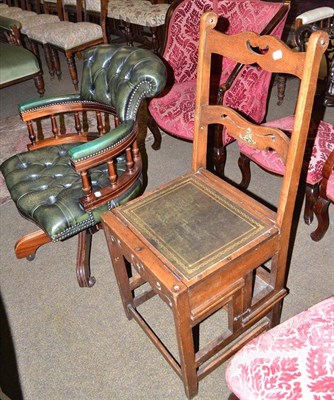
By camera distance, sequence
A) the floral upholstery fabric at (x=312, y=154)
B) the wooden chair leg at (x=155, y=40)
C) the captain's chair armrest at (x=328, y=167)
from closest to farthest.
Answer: the captain's chair armrest at (x=328, y=167), the floral upholstery fabric at (x=312, y=154), the wooden chair leg at (x=155, y=40)

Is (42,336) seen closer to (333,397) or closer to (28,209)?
(28,209)

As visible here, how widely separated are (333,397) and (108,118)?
2.65 metres

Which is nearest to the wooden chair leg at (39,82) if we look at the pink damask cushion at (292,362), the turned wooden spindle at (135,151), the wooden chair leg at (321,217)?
the turned wooden spindle at (135,151)

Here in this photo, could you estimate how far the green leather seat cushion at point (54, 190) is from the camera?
5.16 ft

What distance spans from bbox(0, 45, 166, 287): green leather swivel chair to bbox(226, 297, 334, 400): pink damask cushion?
0.84 meters

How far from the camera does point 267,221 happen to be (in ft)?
4.22

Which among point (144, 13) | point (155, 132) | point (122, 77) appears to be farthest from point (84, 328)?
point (144, 13)

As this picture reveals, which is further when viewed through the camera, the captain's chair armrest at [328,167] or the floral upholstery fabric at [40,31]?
the floral upholstery fabric at [40,31]

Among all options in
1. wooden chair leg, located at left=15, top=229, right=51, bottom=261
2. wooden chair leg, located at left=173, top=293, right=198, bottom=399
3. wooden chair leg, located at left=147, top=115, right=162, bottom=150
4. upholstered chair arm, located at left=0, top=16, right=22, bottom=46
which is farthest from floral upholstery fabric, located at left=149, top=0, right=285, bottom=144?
upholstered chair arm, located at left=0, top=16, right=22, bottom=46

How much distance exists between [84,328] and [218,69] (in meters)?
1.68

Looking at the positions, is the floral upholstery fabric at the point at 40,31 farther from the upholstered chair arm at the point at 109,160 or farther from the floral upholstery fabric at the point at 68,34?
the upholstered chair arm at the point at 109,160

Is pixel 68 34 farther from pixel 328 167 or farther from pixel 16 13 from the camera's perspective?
pixel 328 167

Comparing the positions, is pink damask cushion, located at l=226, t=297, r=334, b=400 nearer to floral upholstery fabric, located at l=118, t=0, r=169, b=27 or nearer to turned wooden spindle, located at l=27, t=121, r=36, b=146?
turned wooden spindle, located at l=27, t=121, r=36, b=146

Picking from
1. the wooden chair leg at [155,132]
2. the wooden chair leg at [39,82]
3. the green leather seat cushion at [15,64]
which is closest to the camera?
the wooden chair leg at [155,132]
